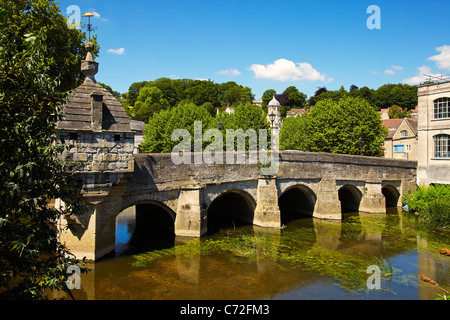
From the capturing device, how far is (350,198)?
25.3 m

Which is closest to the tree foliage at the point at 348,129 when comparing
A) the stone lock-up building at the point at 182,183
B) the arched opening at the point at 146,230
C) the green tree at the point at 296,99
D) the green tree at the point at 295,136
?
the green tree at the point at 295,136

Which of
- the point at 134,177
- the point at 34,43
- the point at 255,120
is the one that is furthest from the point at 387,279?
the point at 255,120

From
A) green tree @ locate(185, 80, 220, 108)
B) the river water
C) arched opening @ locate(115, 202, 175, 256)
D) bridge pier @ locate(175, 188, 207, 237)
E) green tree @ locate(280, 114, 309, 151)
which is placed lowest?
the river water

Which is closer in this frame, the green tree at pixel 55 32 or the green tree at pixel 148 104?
the green tree at pixel 55 32

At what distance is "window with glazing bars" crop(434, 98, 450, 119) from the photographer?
23466 mm

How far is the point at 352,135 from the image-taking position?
98.8 feet

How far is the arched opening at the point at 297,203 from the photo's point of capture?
21922mm

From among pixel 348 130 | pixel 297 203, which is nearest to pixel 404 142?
pixel 348 130

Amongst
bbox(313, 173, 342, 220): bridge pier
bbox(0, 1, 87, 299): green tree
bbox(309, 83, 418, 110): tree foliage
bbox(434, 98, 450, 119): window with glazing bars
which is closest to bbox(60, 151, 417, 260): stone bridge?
bbox(313, 173, 342, 220): bridge pier

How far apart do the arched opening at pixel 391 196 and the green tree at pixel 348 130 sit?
4.58m

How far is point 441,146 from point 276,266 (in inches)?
734

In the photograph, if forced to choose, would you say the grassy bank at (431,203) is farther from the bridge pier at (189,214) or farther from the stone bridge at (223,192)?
the bridge pier at (189,214)

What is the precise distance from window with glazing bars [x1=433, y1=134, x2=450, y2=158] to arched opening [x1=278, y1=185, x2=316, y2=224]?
10808mm

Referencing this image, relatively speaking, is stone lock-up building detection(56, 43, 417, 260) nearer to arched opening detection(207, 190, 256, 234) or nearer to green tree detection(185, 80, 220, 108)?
arched opening detection(207, 190, 256, 234)
